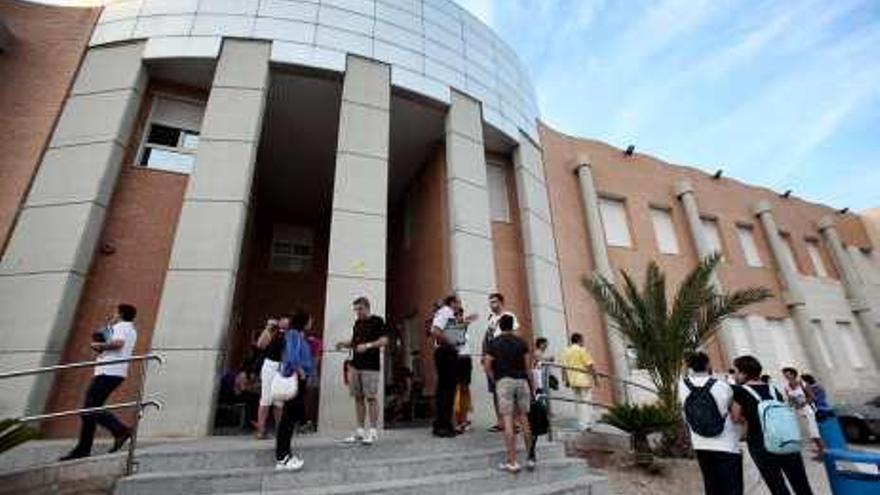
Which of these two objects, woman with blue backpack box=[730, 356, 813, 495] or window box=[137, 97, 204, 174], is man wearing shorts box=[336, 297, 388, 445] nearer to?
woman with blue backpack box=[730, 356, 813, 495]

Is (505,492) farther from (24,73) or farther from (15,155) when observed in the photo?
(24,73)

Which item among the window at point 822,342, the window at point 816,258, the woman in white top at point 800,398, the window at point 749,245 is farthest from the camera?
the window at point 816,258

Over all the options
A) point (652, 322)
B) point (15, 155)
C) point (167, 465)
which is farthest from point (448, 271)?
point (15, 155)

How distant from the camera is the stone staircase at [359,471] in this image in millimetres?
4703

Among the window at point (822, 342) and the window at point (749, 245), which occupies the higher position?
the window at point (749, 245)

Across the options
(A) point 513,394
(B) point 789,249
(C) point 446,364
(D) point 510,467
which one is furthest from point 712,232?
(D) point 510,467

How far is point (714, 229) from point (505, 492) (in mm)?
→ 15690

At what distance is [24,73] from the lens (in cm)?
908

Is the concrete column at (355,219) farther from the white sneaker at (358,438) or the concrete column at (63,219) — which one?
the concrete column at (63,219)

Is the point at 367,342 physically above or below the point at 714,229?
below

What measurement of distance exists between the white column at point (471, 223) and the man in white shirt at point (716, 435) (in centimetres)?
462

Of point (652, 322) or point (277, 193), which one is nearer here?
point (652, 322)

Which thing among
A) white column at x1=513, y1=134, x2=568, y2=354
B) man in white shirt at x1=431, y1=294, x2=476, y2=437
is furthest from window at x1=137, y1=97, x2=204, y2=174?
white column at x1=513, y1=134, x2=568, y2=354

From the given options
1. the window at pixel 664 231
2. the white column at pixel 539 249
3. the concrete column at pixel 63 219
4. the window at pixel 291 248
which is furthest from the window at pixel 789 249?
the concrete column at pixel 63 219
